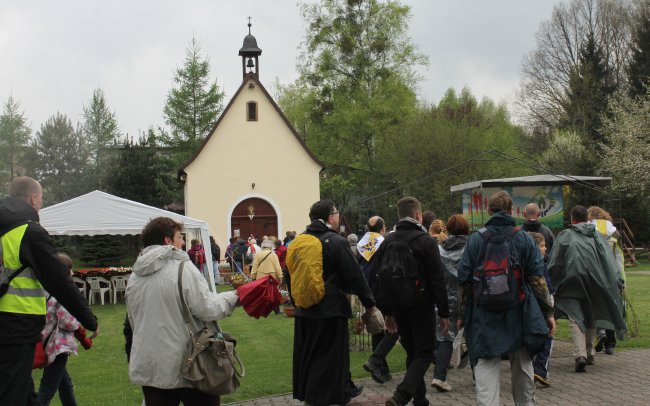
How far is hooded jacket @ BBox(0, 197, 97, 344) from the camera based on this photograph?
192 inches

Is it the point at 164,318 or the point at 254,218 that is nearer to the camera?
the point at 164,318

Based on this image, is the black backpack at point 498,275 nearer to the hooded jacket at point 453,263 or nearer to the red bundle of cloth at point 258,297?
the red bundle of cloth at point 258,297

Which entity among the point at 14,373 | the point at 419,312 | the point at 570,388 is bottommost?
the point at 570,388

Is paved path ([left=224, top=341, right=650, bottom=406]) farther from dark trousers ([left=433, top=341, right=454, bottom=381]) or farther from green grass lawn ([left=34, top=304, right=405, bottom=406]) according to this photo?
green grass lawn ([left=34, top=304, right=405, bottom=406])

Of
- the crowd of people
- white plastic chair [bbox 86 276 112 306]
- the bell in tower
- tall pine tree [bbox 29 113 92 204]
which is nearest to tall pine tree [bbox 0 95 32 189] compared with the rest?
tall pine tree [bbox 29 113 92 204]

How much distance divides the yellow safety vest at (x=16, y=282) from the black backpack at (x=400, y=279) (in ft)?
10.2

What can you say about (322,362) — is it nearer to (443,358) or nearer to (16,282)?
(443,358)

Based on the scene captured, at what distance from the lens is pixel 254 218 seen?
3916 cm

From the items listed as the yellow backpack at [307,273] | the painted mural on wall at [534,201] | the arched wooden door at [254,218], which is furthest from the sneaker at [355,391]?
the arched wooden door at [254,218]

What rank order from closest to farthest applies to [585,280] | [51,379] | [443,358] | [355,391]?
1. [51,379]
2. [355,391]
3. [443,358]
4. [585,280]

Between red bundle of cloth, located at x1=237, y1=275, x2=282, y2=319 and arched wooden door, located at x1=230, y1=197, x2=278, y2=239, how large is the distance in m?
33.9

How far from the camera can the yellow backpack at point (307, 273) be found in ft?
22.0

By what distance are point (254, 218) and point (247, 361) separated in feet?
93.6

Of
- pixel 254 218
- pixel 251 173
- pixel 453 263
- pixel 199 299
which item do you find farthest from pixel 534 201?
pixel 199 299
